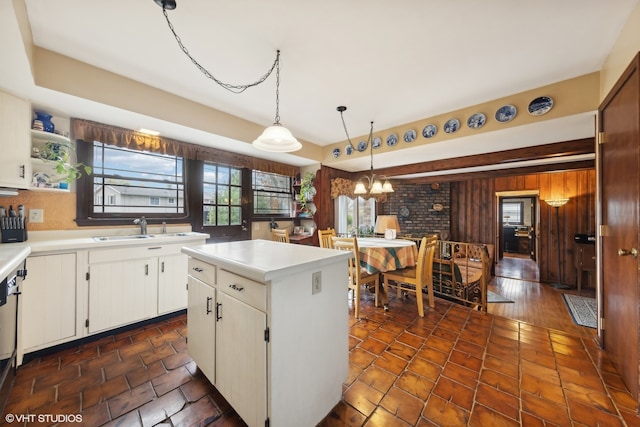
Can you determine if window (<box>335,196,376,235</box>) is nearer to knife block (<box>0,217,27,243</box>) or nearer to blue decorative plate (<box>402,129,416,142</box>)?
blue decorative plate (<box>402,129,416,142</box>)

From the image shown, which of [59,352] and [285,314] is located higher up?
[285,314]

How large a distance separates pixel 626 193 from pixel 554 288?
4.24 meters

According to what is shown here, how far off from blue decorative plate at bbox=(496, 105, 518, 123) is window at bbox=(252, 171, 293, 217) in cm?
331

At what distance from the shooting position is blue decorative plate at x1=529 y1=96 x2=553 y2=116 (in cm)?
232

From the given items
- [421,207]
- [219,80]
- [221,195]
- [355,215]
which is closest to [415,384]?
[219,80]

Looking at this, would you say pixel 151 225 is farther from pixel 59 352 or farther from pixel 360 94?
pixel 360 94

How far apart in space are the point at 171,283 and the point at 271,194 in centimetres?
223

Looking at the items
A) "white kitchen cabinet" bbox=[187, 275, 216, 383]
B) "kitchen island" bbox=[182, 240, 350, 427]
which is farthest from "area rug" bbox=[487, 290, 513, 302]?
"white kitchen cabinet" bbox=[187, 275, 216, 383]

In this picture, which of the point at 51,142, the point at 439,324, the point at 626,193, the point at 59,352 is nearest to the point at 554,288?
the point at 439,324

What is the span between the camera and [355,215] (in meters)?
5.59

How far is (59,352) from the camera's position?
6.55 ft

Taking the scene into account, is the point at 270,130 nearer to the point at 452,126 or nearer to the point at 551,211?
the point at 452,126

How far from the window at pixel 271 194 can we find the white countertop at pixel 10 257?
2.59m

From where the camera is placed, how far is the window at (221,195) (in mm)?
3491
